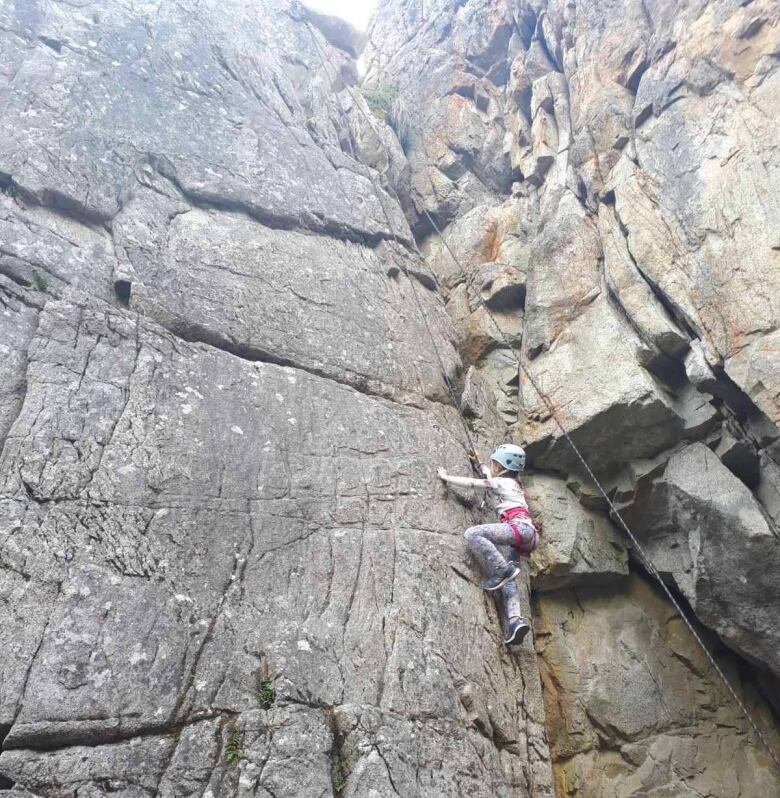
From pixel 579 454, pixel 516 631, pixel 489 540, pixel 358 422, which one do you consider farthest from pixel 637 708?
pixel 358 422

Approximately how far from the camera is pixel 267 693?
5598 mm

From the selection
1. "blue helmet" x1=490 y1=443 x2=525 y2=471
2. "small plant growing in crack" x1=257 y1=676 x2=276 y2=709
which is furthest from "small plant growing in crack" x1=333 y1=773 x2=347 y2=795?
"blue helmet" x1=490 y1=443 x2=525 y2=471

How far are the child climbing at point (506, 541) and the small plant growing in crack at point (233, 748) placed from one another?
3.66m

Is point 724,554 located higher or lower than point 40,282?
lower

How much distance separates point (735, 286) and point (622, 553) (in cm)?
451

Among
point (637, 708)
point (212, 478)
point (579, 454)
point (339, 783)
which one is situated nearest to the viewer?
point (339, 783)

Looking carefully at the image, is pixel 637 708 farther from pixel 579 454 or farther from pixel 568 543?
pixel 579 454

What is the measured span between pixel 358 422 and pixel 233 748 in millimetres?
4434

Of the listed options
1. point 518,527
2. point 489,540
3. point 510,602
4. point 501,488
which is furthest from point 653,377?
point 510,602

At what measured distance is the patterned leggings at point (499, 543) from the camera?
7.67 m

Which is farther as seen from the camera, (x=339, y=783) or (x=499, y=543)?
(x=499, y=543)

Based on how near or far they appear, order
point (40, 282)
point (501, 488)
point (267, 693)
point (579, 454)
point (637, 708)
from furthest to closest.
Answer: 1. point (579, 454)
2. point (637, 708)
3. point (501, 488)
4. point (40, 282)
5. point (267, 693)

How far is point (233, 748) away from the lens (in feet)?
17.0

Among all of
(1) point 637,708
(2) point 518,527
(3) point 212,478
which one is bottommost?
(1) point 637,708
